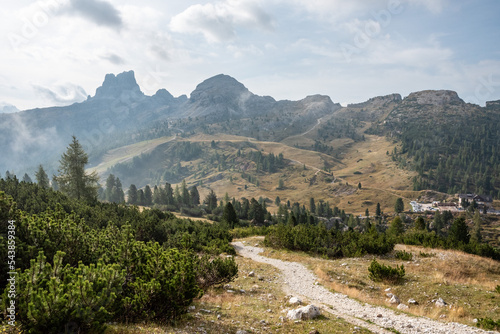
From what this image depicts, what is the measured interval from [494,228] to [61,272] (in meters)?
208

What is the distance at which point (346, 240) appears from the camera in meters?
32.9

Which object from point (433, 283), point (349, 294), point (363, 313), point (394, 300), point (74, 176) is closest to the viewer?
point (363, 313)

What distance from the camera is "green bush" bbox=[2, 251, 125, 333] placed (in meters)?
7.08

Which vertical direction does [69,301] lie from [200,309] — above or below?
above

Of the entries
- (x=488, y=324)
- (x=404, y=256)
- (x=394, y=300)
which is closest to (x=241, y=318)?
(x=394, y=300)

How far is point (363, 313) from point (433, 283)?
8168 millimetres

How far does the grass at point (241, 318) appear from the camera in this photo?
10.2 meters

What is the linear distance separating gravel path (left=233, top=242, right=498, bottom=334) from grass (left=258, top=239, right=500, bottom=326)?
106 centimetres

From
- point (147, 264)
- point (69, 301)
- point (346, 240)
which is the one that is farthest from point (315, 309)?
point (346, 240)

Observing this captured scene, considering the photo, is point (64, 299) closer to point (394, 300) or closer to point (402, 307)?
point (402, 307)

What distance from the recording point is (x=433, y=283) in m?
18.9

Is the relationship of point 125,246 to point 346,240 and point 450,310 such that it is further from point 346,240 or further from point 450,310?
point 346,240

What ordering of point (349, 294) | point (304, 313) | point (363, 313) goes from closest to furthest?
point (304, 313)
point (363, 313)
point (349, 294)

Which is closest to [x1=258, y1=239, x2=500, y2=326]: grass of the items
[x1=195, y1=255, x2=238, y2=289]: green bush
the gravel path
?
the gravel path
